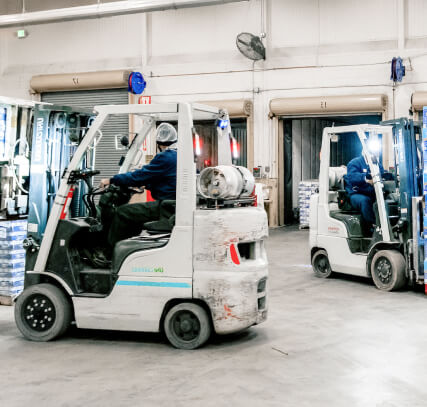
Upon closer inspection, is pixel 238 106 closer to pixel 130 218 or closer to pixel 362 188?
pixel 362 188

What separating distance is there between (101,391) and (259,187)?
33.2ft

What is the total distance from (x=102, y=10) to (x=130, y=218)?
792 cm

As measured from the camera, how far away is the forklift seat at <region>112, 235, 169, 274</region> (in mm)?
5094

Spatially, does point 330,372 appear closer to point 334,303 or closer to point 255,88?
point 334,303

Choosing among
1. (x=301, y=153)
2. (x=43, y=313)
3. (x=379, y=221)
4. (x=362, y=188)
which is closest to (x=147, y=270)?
(x=43, y=313)

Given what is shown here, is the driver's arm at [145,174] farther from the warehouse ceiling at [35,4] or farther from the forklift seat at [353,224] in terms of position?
the warehouse ceiling at [35,4]

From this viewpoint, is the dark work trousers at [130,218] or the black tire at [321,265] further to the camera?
the black tire at [321,265]

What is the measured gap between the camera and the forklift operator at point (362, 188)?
26.8ft

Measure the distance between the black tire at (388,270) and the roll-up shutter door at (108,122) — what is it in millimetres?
9808

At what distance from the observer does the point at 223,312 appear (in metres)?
4.91

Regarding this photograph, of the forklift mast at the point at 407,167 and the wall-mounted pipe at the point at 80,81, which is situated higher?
the wall-mounted pipe at the point at 80,81

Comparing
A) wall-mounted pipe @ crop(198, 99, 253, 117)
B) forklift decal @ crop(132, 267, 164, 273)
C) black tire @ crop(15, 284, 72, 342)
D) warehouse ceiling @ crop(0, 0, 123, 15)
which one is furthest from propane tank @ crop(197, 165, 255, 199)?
warehouse ceiling @ crop(0, 0, 123, 15)

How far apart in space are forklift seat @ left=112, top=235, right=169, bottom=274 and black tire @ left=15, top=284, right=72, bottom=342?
541mm

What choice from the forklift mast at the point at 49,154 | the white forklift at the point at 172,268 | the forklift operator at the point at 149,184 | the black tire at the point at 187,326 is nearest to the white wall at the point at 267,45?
the forklift mast at the point at 49,154
